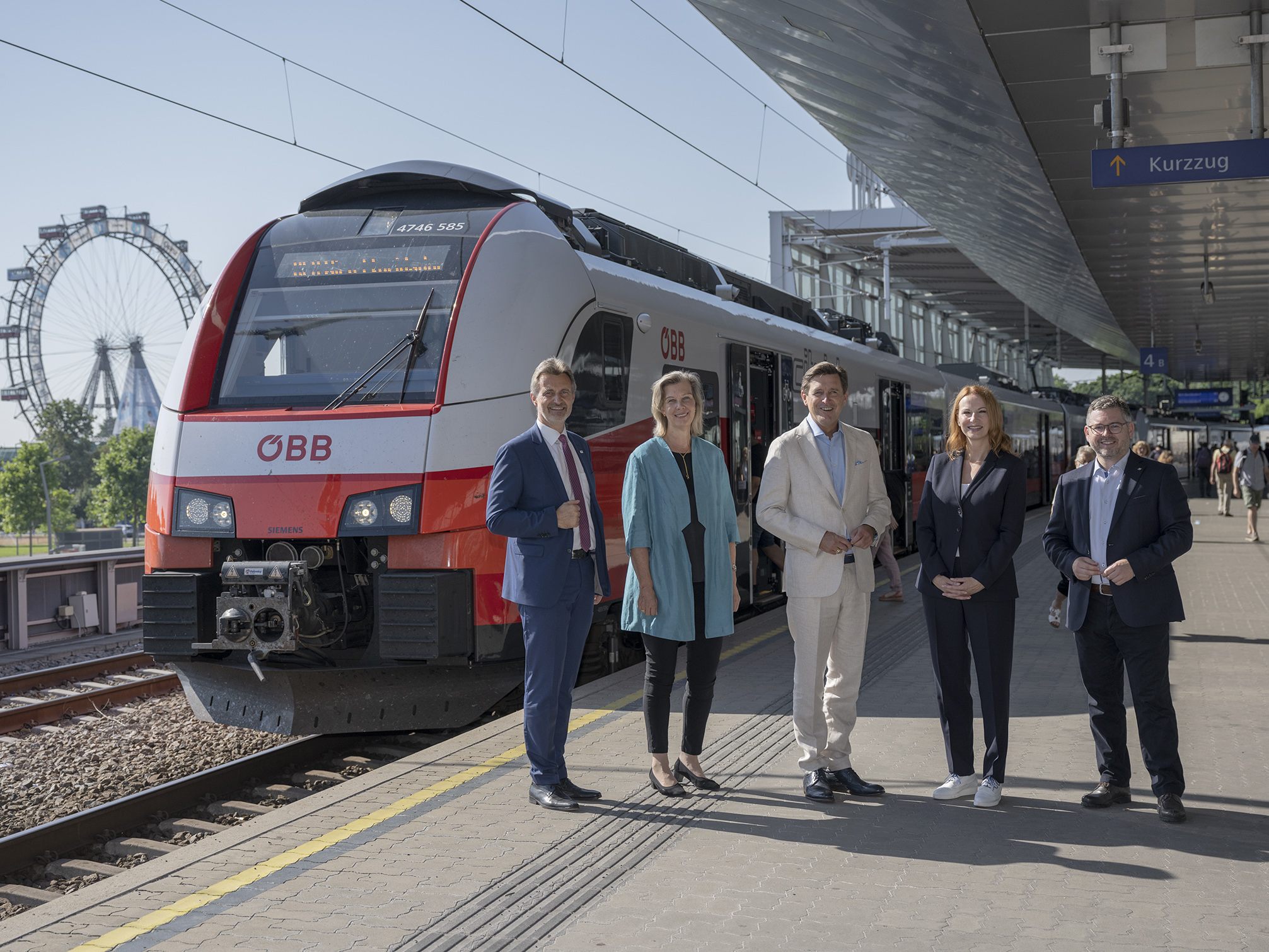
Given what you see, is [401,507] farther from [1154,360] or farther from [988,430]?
[1154,360]

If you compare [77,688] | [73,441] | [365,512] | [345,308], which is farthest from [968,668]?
[73,441]

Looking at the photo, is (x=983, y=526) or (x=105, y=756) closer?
(x=983, y=526)

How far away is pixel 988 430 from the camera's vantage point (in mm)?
5547

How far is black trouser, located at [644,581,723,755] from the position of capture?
561 cm

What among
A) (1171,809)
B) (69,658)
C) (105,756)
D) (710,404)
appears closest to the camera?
(1171,809)

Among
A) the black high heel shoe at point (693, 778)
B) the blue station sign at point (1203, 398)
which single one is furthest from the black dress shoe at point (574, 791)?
the blue station sign at point (1203, 398)

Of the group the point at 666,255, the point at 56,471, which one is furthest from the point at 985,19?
the point at 56,471

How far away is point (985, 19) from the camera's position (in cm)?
976

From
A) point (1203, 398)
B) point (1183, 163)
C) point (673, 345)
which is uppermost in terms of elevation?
point (1183, 163)

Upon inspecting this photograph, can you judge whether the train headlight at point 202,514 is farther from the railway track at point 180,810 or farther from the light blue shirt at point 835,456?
the light blue shirt at point 835,456

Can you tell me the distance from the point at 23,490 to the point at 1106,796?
8053 centimetres

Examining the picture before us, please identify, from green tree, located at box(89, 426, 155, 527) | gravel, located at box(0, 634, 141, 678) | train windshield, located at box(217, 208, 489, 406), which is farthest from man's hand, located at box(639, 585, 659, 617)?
green tree, located at box(89, 426, 155, 527)

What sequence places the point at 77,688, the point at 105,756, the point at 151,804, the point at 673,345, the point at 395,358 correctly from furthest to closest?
1. the point at 77,688
2. the point at 673,345
3. the point at 105,756
4. the point at 395,358
5. the point at 151,804

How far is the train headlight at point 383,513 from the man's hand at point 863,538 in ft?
8.51
